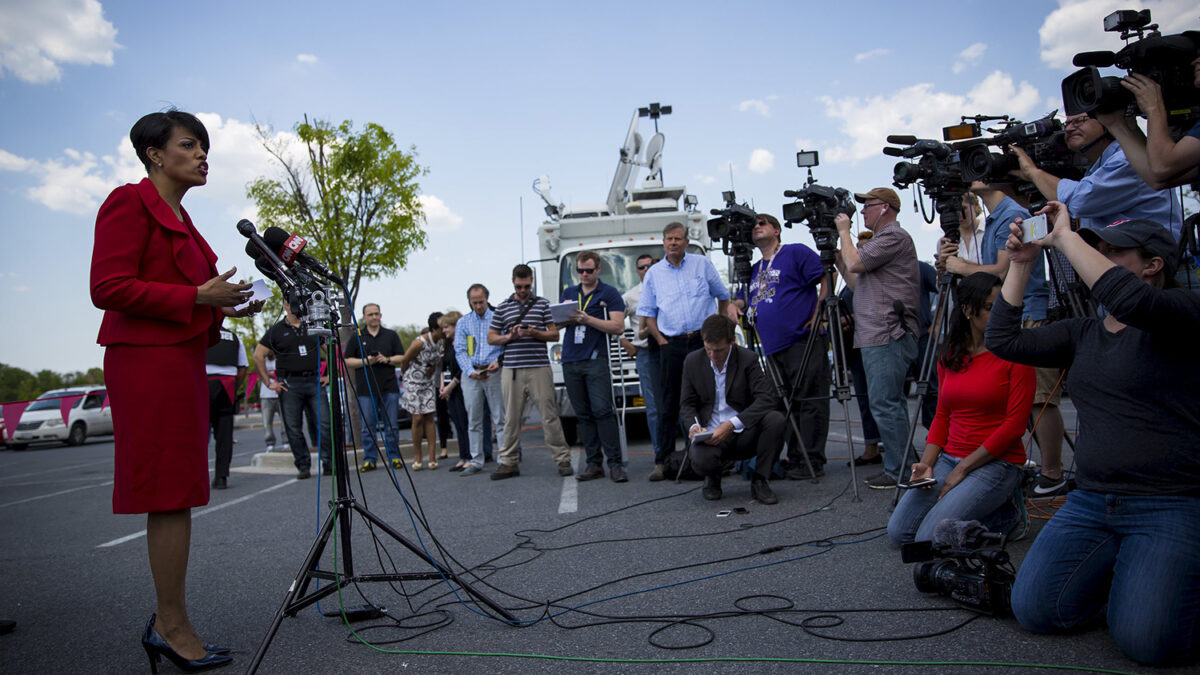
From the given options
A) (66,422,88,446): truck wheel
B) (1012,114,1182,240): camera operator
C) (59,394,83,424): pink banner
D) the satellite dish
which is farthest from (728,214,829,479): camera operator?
(66,422,88,446): truck wheel

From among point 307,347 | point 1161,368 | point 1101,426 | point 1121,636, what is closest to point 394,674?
point 1121,636

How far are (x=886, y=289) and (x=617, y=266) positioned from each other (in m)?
5.94

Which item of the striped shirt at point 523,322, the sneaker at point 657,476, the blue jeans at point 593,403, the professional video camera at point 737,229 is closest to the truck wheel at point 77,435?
the striped shirt at point 523,322

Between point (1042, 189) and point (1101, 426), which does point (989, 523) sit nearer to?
point (1101, 426)

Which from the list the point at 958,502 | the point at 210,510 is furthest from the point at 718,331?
the point at 210,510

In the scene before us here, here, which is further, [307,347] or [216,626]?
[307,347]

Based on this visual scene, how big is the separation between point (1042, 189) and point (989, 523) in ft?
5.44

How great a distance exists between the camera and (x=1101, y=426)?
2.88 m

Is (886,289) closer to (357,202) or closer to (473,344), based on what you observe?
(473,344)

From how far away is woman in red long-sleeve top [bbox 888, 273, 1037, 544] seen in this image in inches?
153

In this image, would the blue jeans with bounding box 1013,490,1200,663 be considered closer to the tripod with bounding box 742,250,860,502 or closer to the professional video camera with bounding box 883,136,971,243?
the professional video camera with bounding box 883,136,971,243

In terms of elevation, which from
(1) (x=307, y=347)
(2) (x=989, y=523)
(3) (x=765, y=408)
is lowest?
(2) (x=989, y=523)

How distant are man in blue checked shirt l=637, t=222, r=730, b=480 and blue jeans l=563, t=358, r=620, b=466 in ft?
1.62

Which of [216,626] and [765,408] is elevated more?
[765,408]
